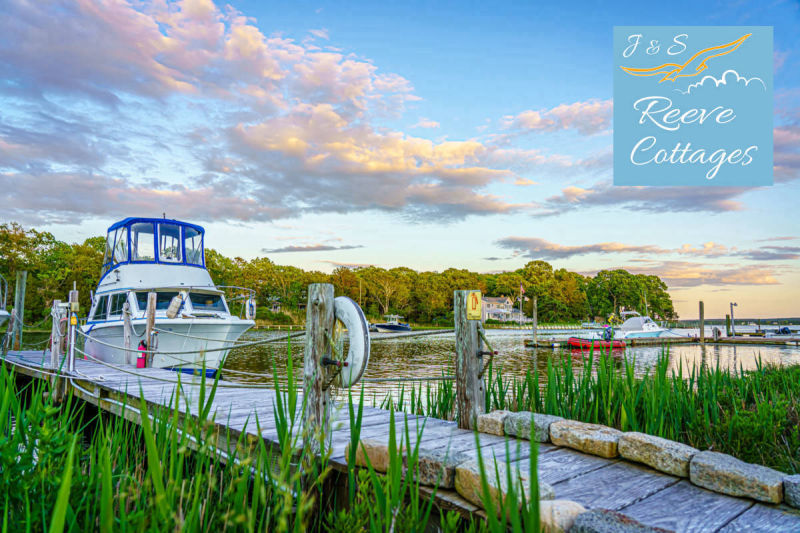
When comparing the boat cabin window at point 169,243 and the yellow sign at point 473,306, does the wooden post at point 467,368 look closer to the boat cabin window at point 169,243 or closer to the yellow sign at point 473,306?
the yellow sign at point 473,306

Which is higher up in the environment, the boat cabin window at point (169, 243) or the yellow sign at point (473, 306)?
the boat cabin window at point (169, 243)

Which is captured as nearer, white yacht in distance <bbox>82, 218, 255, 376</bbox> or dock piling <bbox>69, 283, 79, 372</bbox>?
dock piling <bbox>69, 283, 79, 372</bbox>

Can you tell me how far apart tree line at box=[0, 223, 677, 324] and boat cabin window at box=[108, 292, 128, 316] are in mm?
23348

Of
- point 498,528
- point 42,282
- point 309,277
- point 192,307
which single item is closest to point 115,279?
point 192,307

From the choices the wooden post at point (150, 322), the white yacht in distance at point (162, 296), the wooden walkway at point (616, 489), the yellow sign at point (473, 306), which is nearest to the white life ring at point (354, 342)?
the wooden walkway at point (616, 489)

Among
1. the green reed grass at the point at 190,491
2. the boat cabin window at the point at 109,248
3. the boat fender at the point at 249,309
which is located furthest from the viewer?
the boat cabin window at the point at 109,248

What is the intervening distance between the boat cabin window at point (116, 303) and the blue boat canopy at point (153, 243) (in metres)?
1.06

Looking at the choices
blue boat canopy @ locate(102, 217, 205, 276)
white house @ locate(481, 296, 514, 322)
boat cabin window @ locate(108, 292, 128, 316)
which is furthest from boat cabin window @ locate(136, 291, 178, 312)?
white house @ locate(481, 296, 514, 322)

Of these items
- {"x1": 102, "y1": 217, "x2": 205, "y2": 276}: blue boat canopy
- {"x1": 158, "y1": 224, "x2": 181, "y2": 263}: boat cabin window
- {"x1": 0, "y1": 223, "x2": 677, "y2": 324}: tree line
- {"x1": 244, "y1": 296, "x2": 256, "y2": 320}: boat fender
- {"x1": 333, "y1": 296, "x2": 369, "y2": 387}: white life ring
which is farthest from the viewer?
{"x1": 0, "y1": 223, "x2": 677, "y2": 324}: tree line

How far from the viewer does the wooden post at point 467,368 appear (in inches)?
182

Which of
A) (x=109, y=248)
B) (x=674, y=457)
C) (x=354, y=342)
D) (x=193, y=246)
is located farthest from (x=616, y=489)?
(x=109, y=248)

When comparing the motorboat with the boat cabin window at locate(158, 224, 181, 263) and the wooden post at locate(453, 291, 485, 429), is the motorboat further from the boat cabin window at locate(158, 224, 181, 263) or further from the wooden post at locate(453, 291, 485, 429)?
the wooden post at locate(453, 291, 485, 429)

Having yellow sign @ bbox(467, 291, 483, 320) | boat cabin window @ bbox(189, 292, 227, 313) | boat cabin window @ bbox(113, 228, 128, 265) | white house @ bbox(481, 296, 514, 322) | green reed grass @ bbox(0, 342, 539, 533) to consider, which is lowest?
white house @ bbox(481, 296, 514, 322)

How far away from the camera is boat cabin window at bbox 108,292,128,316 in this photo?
13.8 meters
